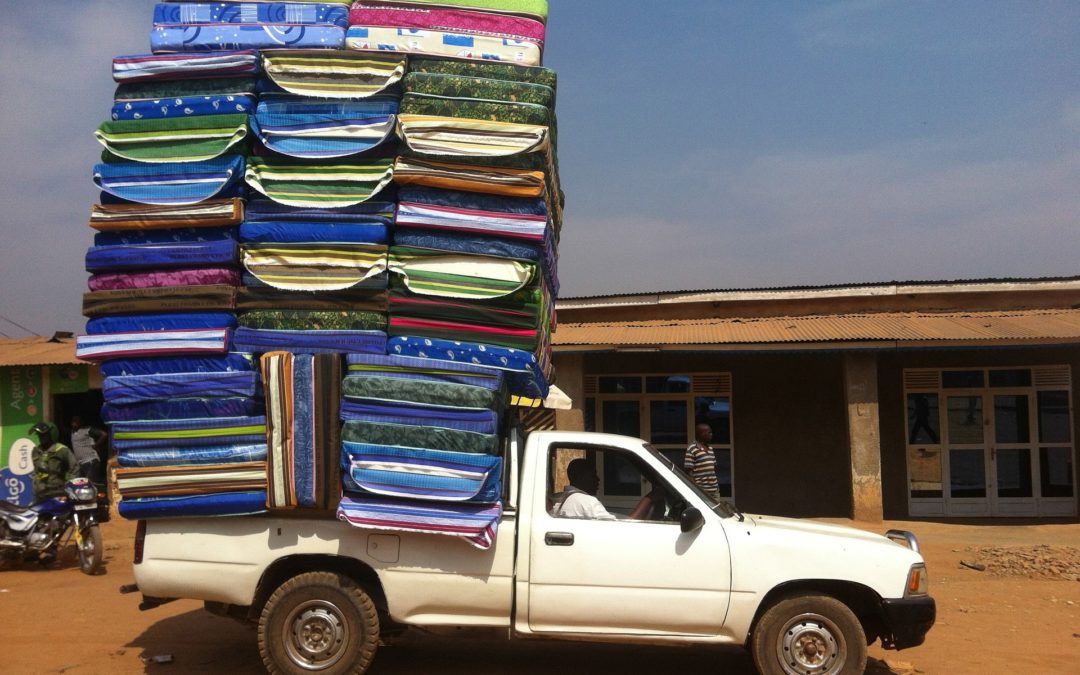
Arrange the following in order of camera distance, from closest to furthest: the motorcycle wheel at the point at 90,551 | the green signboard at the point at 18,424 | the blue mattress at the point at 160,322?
the blue mattress at the point at 160,322
the motorcycle wheel at the point at 90,551
the green signboard at the point at 18,424

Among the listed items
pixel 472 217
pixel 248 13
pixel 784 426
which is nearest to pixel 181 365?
pixel 472 217

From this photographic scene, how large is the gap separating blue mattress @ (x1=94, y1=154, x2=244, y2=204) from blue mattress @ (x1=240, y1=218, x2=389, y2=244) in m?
0.31

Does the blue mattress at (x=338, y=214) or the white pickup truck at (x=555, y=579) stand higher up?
the blue mattress at (x=338, y=214)

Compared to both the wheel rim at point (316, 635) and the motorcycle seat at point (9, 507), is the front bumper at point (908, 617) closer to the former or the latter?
the wheel rim at point (316, 635)

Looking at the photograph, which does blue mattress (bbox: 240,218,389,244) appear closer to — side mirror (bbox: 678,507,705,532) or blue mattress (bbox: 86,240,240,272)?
blue mattress (bbox: 86,240,240,272)

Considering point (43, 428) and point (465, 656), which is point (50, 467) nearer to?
point (43, 428)

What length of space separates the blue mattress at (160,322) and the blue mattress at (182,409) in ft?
1.50

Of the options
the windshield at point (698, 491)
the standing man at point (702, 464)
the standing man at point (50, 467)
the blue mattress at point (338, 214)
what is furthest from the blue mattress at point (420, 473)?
the standing man at point (50, 467)

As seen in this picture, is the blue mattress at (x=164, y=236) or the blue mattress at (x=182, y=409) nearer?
the blue mattress at (x=182, y=409)

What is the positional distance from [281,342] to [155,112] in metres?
1.69

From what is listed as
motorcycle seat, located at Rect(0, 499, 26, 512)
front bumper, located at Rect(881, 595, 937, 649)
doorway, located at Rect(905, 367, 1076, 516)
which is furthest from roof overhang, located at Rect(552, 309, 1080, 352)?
front bumper, located at Rect(881, 595, 937, 649)

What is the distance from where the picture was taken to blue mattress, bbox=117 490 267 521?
5.61 meters

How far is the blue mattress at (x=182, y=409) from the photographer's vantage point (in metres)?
5.71

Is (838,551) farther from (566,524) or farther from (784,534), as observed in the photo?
(566,524)
